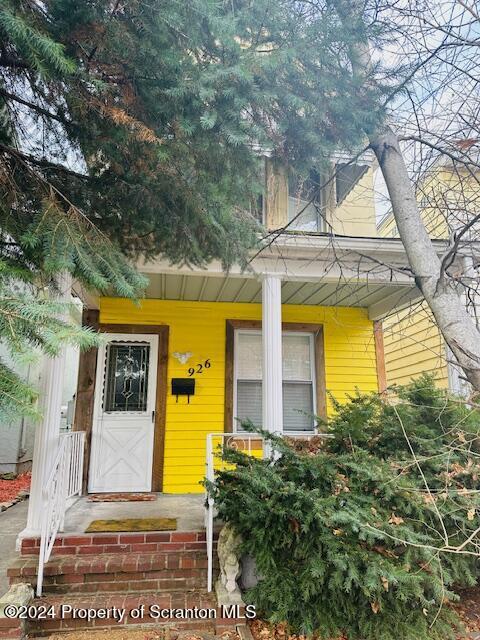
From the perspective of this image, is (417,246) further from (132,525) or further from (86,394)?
(86,394)

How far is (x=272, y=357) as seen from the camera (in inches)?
175

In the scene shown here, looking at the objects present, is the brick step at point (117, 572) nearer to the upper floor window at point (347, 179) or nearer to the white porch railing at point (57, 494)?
the white porch railing at point (57, 494)

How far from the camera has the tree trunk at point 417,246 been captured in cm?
263

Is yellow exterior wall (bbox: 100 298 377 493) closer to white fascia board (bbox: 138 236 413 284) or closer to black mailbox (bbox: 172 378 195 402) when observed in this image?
black mailbox (bbox: 172 378 195 402)

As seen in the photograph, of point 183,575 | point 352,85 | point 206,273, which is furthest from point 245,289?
point 183,575

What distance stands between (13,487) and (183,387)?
4356mm

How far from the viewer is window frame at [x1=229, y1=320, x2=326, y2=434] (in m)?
5.96

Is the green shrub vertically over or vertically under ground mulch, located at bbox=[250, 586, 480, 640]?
over

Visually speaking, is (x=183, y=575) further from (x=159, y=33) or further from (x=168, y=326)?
(x=159, y=33)

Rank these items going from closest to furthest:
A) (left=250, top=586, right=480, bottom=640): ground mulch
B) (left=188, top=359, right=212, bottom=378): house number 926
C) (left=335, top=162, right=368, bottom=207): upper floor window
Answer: (left=250, top=586, right=480, bottom=640): ground mulch
(left=335, top=162, right=368, bottom=207): upper floor window
(left=188, top=359, right=212, bottom=378): house number 926

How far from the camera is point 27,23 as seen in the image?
2113 mm

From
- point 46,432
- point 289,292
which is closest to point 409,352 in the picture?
point 289,292

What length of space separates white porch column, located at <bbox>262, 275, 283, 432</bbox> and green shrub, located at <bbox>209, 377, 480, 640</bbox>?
2.72ft

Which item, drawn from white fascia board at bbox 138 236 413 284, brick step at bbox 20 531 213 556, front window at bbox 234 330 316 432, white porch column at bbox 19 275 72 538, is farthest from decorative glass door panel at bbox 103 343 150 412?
brick step at bbox 20 531 213 556
